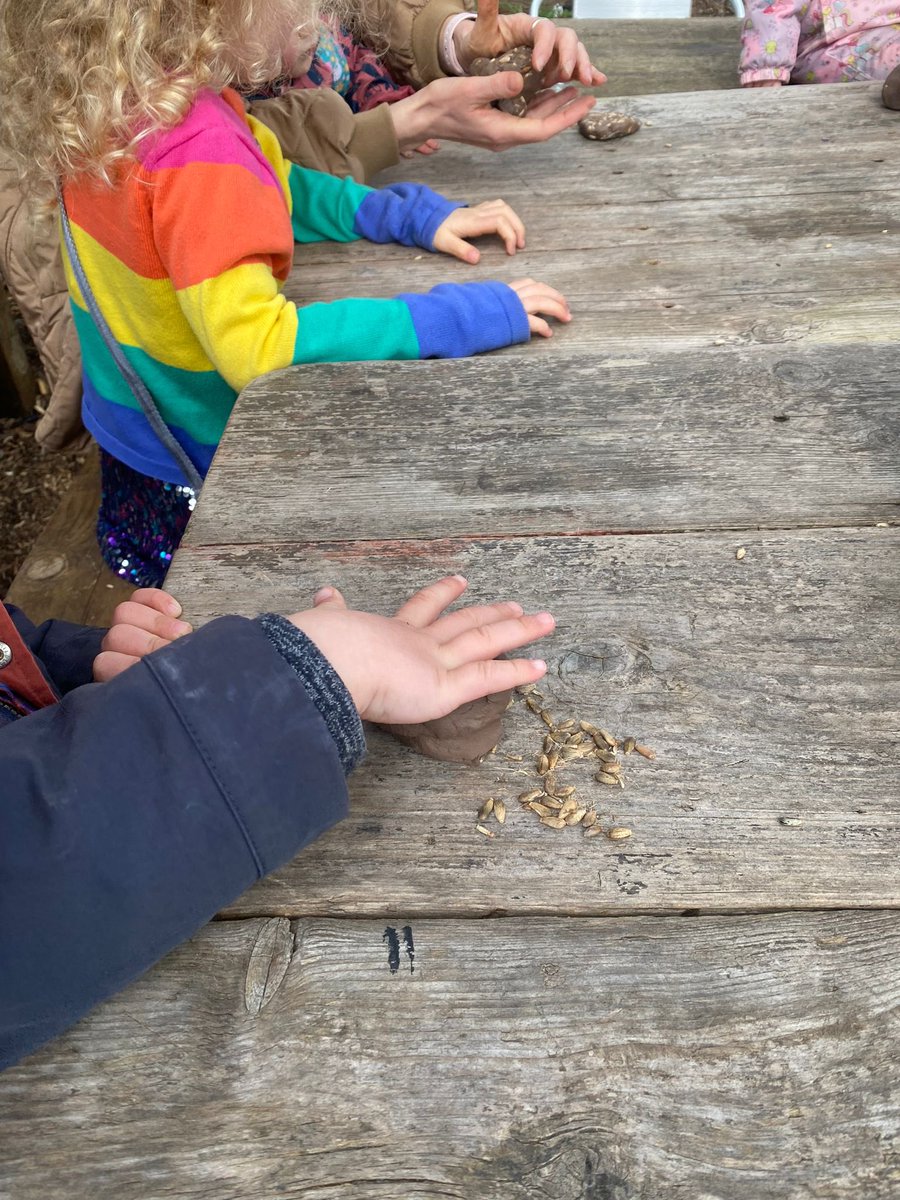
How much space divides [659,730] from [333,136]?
1673 millimetres

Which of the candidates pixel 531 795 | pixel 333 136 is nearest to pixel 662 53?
pixel 333 136

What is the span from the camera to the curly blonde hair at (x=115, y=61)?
1506 millimetres

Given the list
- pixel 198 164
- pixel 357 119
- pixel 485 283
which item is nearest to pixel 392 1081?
pixel 485 283

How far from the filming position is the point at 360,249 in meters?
1.83

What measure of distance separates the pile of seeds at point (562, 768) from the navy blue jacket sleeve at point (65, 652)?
24.9 inches

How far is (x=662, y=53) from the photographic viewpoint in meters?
3.11

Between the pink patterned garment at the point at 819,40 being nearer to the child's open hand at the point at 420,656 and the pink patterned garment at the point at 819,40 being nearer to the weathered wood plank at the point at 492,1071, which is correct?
the child's open hand at the point at 420,656

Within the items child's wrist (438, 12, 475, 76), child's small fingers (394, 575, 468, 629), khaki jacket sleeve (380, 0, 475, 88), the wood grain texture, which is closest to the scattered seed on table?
child's small fingers (394, 575, 468, 629)

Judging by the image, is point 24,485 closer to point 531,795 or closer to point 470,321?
point 470,321

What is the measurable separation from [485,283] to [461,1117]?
1.18m

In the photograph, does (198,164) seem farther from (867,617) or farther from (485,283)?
(867,617)

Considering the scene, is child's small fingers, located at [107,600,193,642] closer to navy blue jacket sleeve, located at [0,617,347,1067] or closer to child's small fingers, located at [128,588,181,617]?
child's small fingers, located at [128,588,181,617]

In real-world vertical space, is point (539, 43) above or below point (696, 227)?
above

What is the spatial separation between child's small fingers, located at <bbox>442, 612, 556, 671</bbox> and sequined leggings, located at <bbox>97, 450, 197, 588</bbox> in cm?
123
